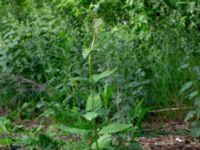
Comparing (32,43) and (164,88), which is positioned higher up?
(32,43)

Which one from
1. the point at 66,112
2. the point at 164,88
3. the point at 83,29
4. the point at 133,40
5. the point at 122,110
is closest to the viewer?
the point at 66,112

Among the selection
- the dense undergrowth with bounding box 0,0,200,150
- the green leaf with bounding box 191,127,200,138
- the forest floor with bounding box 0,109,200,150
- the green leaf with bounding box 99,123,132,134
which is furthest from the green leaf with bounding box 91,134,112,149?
the green leaf with bounding box 191,127,200,138

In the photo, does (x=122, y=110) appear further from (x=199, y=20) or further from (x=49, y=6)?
(x=49, y=6)

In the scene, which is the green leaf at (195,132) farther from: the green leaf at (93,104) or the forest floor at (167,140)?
the green leaf at (93,104)

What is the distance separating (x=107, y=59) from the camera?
11.3 feet

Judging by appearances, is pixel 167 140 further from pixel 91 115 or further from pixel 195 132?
pixel 91 115

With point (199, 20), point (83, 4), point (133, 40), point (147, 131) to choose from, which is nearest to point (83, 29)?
point (83, 4)

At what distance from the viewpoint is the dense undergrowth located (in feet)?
10.9

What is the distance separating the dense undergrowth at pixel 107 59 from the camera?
10.9ft

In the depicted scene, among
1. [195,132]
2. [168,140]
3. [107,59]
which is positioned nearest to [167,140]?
[168,140]

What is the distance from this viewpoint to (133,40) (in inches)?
181

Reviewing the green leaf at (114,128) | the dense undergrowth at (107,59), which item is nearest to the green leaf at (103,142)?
the green leaf at (114,128)

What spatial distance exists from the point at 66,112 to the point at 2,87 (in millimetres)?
2487

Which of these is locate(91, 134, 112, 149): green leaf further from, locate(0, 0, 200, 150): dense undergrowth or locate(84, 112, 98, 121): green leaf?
locate(0, 0, 200, 150): dense undergrowth
